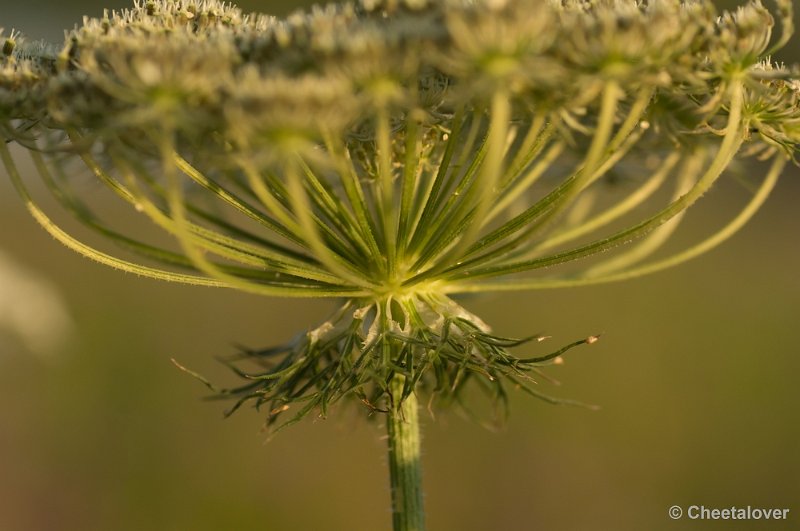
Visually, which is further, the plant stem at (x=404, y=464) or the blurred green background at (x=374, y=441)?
the blurred green background at (x=374, y=441)

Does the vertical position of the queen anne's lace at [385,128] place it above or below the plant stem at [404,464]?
above

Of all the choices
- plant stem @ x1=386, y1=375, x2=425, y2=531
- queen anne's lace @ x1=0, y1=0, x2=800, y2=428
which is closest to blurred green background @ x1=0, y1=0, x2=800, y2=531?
plant stem @ x1=386, y1=375, x2=425, y2=531

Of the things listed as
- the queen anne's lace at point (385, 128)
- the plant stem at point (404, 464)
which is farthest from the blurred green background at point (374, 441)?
the queen anne's lace at point (385, 128)

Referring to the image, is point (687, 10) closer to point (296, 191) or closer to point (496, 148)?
point (496, 148)

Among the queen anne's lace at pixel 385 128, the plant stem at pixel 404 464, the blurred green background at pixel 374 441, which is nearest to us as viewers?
the queen anne's lace at pixel 385 128

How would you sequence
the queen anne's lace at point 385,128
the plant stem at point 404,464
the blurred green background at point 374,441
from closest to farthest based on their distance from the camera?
the queen anne's lace at point 385,128, the plant stem at point 404,464, the blurred green background at point 374,441

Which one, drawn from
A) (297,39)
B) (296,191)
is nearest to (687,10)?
(297,39)

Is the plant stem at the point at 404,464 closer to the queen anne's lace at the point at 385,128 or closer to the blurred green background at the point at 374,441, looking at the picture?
the queen anne's lace at the point at 385,128
